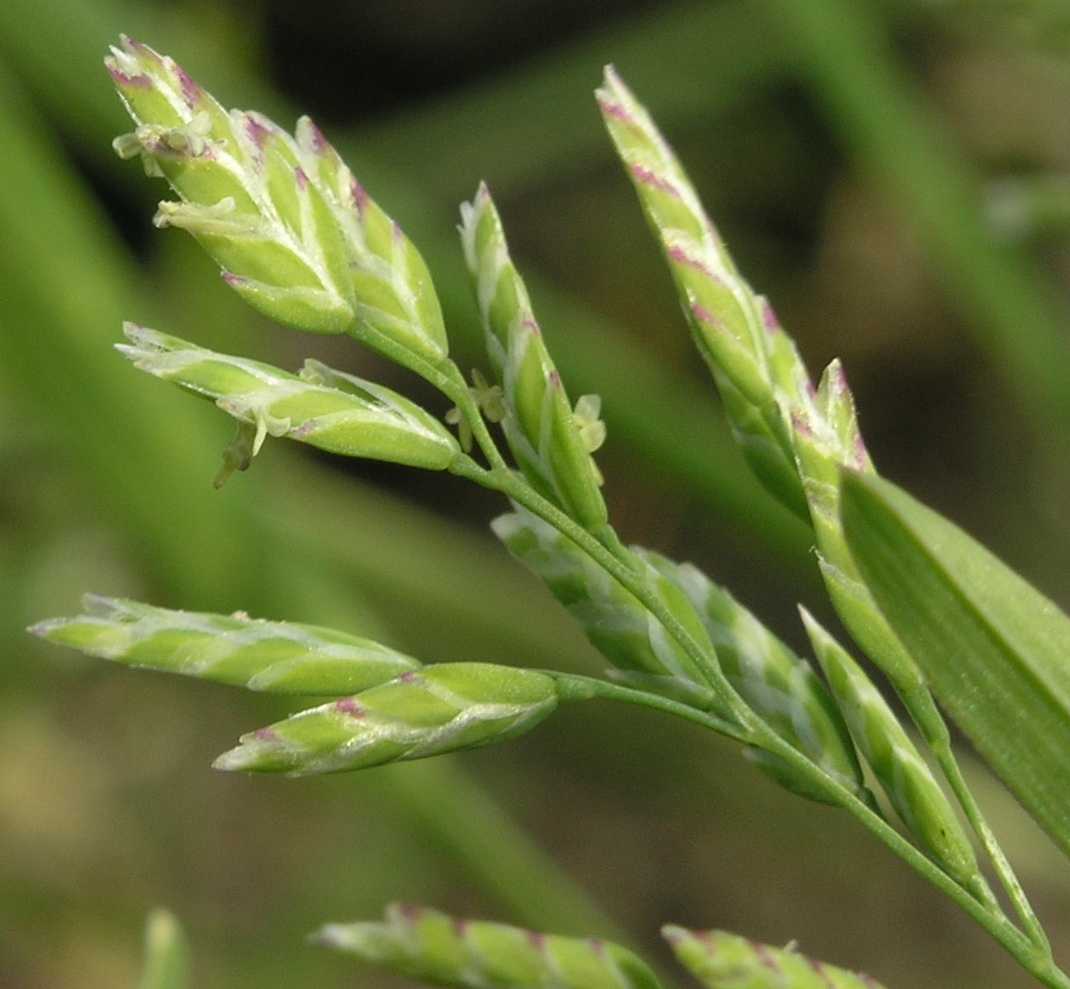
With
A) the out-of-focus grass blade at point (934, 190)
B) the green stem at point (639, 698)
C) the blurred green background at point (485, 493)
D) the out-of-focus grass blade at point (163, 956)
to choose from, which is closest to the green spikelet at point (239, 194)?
the green stem at point (639, 698)

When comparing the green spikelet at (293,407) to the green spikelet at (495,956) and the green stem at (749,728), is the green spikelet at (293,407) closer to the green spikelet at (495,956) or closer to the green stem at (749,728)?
the green stem at (749,728)

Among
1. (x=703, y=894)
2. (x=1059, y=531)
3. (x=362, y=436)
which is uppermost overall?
→ (x=362, y=436)

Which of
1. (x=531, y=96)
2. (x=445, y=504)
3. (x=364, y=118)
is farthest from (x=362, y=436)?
(x=364, y=118)

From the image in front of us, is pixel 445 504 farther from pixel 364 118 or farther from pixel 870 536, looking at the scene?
pixel 870 536

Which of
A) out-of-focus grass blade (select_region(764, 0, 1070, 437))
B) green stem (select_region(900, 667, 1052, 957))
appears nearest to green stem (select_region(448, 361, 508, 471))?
green stem (select_region(900, 667, 1052, 957))

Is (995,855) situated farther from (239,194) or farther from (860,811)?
(239,194)

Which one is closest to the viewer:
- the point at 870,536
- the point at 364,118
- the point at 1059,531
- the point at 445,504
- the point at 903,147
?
the point at 870,536
